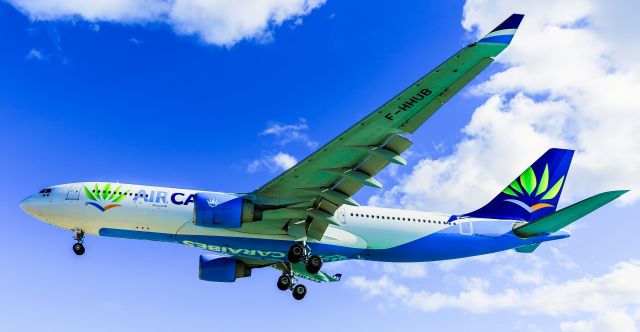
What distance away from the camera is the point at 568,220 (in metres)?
29.2

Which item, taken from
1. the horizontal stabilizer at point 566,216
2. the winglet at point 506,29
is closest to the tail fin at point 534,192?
the horizontal stabilizer at point 566,216

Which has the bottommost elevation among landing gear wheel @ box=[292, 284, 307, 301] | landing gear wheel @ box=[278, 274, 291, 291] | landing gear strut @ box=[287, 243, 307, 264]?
landing gear wheel @ box=[292, 284, 307, 301]

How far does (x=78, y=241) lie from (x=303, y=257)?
1024 centimetres

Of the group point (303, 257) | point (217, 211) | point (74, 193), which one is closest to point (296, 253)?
point (303, 257)

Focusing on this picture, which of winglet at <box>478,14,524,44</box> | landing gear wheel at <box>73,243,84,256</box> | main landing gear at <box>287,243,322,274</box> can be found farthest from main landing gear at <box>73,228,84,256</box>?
winglet at <box>478,14,524,44</box>

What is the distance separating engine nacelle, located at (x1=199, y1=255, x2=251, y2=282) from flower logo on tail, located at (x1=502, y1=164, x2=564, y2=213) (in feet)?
48.3

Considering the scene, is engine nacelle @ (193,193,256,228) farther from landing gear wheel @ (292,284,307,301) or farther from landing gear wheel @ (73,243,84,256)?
landing gear wheel @ (292,284,307,301)

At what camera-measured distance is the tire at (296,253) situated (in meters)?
29.2

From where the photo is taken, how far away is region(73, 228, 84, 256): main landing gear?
1154 inches

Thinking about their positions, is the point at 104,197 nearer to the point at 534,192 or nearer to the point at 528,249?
the point at 528,249

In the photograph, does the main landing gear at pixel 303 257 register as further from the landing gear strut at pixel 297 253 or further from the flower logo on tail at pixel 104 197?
the flower logo on tail at pixel 104 197

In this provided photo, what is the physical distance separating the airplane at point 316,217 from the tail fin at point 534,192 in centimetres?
7

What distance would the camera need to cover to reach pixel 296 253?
2927cm

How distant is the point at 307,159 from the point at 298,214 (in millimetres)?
4217
